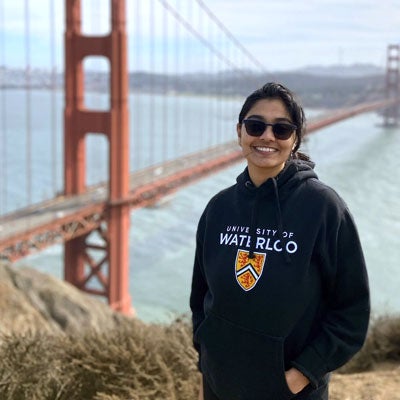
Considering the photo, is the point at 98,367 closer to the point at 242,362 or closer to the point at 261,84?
the point at 242,362

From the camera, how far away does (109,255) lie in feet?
42.9

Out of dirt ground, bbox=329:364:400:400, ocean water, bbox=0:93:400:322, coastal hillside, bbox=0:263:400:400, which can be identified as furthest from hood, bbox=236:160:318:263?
ocean water, bbox=0:93:400:322

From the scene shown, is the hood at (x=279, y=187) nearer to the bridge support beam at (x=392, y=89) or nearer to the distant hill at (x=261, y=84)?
the distant hill at (x=261, y=84)

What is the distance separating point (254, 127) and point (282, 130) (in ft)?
0.19

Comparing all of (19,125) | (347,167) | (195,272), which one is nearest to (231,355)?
(195,272)

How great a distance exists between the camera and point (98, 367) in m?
2.57

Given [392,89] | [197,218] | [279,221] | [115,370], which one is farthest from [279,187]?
[392,89]

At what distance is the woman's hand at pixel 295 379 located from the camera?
1.28 metres

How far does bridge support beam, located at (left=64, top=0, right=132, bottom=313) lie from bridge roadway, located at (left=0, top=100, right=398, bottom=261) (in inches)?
15.1

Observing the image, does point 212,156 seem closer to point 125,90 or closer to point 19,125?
point 125,90

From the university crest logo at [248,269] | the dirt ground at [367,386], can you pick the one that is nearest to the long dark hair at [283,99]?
the university crest logo at [248,269]

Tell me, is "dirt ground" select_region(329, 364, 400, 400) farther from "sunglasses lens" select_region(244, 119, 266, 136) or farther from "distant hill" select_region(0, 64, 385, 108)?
"distant hill" select_region(0, 64, 385, 108)

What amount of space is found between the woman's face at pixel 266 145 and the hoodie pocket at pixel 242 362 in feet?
0.99

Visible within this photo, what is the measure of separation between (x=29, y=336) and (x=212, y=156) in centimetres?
1568
